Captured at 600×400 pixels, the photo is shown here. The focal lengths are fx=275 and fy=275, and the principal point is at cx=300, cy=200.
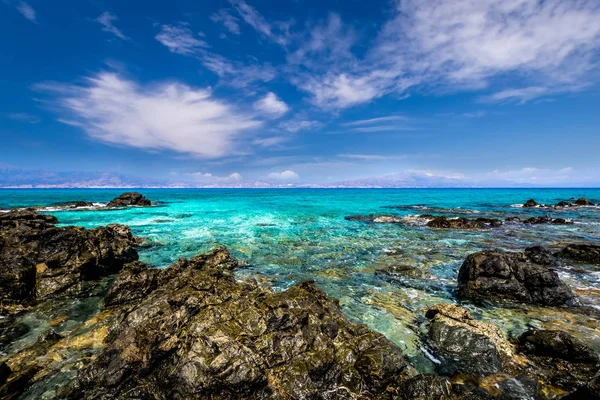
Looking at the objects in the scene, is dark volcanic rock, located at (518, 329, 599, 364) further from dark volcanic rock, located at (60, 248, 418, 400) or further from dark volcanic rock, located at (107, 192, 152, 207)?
dark volcanic rock, located at (107, 192, 152, 207)

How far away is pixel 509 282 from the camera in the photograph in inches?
579

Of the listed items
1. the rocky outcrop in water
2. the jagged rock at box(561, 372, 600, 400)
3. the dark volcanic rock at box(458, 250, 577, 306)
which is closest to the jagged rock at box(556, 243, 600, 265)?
the dark volcanic rock at box(458, 250, 577, 306)

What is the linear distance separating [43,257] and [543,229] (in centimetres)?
4943

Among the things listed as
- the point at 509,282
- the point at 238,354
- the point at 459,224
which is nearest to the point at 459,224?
the point at 459,224

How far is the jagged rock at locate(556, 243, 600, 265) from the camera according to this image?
67.2ft

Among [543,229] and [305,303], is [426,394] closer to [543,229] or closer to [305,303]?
[305,303]

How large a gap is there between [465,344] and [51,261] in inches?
810

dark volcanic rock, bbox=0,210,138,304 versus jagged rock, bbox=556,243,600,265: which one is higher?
dark volcanic rock, bbox=0,210,138,304

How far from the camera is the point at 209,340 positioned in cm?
798

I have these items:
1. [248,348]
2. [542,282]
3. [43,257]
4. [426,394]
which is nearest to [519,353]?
[426,394]

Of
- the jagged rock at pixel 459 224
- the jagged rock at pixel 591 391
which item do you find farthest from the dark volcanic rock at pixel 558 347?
the jagged rock at pixel 459 224

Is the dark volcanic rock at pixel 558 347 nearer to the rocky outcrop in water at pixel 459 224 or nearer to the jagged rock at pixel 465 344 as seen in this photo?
the jagged rock at pixel 465 344

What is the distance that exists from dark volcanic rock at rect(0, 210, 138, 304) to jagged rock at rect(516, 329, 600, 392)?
20483 mm

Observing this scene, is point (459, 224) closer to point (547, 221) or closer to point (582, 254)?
point (547, 221)
